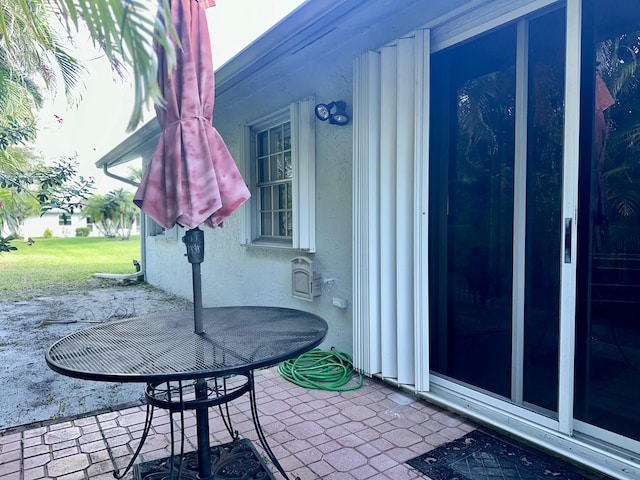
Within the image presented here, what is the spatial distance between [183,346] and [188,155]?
76 cm

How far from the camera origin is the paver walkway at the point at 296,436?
79.5 inches

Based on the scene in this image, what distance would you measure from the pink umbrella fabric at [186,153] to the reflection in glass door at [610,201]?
1691mm

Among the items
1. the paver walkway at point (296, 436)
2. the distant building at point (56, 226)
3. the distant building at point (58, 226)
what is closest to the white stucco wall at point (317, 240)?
the paver walkway at point (296, 436)

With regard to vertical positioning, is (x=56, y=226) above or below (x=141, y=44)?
below

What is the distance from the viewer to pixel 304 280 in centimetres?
380

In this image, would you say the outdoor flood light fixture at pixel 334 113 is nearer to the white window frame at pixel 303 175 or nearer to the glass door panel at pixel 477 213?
the white window frame at pixel 303 175

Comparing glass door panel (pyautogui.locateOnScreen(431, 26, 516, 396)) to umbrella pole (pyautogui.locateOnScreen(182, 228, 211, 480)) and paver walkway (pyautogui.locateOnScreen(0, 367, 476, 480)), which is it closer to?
paver walkway (pyautogui.locateOnScreen(0, 367, 476, 480))

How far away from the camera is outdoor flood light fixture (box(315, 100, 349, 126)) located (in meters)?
3.35

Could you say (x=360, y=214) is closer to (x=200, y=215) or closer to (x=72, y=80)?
(x=200, y=215)

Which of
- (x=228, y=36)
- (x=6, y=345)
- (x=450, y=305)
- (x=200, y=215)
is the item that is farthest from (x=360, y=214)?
(x=228, y=36)

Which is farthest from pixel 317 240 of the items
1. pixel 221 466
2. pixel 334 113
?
pixel 221 466

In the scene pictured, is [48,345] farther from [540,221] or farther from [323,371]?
[540,221]

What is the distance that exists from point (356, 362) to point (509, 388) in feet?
3.54

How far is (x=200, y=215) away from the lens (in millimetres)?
1664
